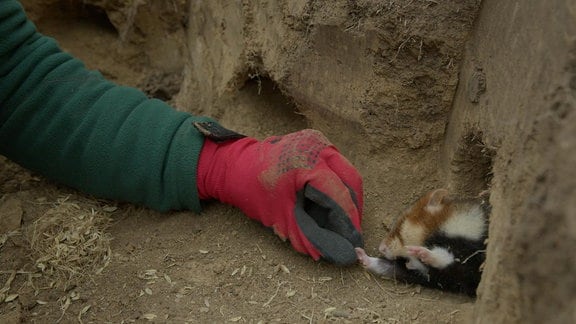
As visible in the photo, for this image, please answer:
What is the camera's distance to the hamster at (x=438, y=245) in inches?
90.8

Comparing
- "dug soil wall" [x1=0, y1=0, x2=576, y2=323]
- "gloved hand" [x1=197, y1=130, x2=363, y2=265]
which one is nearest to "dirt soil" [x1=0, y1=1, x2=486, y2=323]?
"dug soil wall" [x1=0, y1=0, x2=576, y2=323]

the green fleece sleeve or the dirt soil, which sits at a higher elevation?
the green fleece sleeve

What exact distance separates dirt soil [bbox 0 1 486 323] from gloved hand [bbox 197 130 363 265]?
0.39 ft

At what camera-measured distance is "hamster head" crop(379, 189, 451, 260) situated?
244cm

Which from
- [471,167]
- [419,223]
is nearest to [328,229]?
[419,223]

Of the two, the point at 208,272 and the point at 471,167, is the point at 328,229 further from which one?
the point at 471,167

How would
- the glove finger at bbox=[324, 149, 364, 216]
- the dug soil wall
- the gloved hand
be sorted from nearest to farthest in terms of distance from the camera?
the dug soil wall, the gloved hand, the glove finger at bbox=[324, 149, 364, 216]

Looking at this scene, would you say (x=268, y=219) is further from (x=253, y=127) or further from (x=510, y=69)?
(x=510, y=69)

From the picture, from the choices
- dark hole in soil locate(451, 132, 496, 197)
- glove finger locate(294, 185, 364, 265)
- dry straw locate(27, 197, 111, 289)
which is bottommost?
dry straw locate(27, 197, 111, 289)

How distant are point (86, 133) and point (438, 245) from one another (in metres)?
1.54

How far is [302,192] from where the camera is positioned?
234cm

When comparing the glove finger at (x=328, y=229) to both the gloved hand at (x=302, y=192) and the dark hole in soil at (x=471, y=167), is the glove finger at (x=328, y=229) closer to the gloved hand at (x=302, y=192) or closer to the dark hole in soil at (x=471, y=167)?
the gloved hand at (x=302, y=192)

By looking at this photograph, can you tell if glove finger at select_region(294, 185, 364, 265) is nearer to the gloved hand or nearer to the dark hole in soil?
the gloved hand

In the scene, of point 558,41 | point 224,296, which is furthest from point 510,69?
point 224,296
